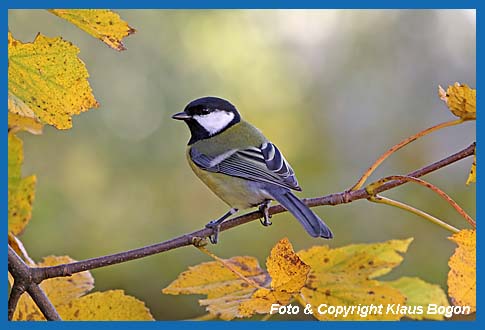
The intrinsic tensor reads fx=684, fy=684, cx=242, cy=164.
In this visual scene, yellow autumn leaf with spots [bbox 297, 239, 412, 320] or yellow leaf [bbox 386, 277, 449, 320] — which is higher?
yellow autumn leaf with spots [bbox 297, 239, 412, 320]

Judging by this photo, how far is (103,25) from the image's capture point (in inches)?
28.7

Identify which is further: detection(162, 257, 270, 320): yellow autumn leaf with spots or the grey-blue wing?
the grey-blue wing

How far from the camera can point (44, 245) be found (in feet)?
7.15

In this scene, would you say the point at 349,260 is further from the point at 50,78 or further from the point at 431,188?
the point at 50,78

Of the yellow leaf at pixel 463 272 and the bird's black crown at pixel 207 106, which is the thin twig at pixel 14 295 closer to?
the yellow leaf at pixel 463 272

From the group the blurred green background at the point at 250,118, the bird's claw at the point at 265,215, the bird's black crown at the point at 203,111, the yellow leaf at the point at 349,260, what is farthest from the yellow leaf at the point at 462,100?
the blurred green background at the point at 250,118

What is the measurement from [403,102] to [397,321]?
1651 mm

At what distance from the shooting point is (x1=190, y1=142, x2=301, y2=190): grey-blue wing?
3.61 ft

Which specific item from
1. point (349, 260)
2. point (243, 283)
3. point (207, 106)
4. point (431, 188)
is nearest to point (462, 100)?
point (431, 188)

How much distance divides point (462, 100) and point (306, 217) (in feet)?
0.92

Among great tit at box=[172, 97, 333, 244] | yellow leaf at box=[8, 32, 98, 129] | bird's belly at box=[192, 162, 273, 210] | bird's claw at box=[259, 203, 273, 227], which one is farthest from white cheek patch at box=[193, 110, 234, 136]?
yellow leaf at box=[8, 32, 98, 129]

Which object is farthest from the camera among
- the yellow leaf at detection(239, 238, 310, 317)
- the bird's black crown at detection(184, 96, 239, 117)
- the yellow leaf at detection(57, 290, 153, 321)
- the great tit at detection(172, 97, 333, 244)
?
the bird's black crown at detection(184, 96, 239, 117)

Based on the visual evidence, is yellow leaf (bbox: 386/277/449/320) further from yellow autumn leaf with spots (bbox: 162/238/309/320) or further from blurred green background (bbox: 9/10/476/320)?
blurred green background (bbox: 9/10/476/320)

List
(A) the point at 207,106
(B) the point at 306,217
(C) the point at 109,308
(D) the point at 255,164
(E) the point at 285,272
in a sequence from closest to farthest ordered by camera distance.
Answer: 1. (E) the point at 285,272
2. (C) the point at 109,308
3. (B) the point at 306,217
4. (D) the point at 255,164
5. (A) the point at 207,106
